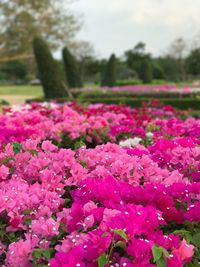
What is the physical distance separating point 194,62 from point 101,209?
49.2m

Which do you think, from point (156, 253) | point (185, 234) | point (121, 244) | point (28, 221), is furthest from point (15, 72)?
point (156, 253)

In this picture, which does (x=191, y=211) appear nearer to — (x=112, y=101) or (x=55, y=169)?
(x=55, y=169)

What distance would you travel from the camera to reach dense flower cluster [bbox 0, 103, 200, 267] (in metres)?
1.75

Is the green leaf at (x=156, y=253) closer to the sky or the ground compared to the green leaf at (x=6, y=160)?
closer to the ground

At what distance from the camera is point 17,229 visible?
2.19m

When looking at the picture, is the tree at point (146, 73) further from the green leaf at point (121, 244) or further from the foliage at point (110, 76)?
the green leaf at point (121, 244)

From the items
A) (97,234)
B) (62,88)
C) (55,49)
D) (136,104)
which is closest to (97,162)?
(97,234)

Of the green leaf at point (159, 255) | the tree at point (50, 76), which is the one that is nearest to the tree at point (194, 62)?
the tree at point (50, 76)

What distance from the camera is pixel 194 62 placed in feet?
163

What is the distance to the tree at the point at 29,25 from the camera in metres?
26.9

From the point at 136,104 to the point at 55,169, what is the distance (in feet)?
42.7

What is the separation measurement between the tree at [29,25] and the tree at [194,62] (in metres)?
23.0

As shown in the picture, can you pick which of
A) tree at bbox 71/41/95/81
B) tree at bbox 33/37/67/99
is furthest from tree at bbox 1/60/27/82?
tree at bbox 33/37/67/99

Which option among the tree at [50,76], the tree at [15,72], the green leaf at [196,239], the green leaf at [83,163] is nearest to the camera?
the green leaf at [196,239]
